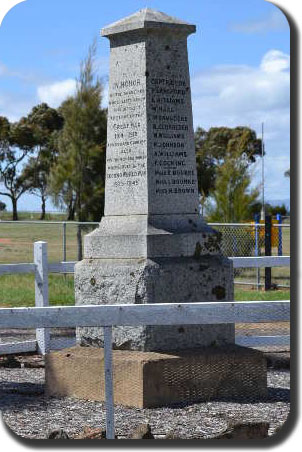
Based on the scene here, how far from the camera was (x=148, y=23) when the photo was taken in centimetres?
840

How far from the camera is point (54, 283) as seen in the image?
63.6 feet

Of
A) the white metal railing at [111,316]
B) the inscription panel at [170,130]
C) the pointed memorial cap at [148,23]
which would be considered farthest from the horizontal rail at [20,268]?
the white metal railing at [111,316]

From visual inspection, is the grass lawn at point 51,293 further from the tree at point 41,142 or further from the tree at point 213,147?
the tree at point 41,142

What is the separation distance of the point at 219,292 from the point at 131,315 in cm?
217

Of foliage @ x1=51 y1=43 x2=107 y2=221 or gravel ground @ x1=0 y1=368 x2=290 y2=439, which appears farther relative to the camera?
foliage @ x1=51 y1=43 x2=107 y2=221

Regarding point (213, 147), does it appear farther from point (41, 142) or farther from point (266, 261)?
point (266, 261)

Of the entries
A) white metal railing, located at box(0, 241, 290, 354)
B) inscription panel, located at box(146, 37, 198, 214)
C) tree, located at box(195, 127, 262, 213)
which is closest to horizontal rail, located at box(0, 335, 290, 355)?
white metal railing, located at box(0, 241, 290, 354)

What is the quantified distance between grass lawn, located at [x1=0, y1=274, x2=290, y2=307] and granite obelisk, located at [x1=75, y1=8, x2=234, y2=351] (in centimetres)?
738

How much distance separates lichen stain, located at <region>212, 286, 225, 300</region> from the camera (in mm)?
8430

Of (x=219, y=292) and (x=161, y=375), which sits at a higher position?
(x=219, y=292)

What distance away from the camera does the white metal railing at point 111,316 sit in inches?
250

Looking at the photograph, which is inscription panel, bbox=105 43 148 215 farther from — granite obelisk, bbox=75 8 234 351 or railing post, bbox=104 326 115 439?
railing post, bbox=104 326 115 439

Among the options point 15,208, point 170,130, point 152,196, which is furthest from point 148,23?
point 15,208

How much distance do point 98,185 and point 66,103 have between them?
7.76ft
